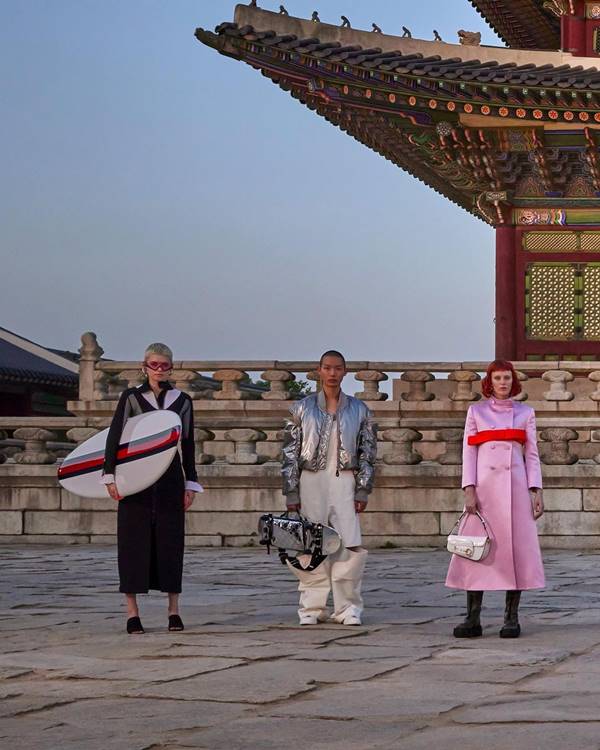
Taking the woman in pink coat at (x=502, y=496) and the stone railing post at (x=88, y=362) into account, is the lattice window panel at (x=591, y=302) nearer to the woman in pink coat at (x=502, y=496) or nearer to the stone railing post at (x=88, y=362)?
the stone railing post at (x=88, y=362)

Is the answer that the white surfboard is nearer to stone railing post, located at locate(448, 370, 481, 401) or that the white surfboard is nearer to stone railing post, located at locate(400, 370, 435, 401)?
stone railing post, located at locate(400, 370, 435, 401)

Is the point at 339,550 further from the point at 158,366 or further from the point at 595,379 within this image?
the point at 595,379

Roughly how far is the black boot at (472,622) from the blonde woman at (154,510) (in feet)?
5.03

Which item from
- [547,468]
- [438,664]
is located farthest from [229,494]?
[438,664]

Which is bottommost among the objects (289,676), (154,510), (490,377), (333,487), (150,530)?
(289,676)

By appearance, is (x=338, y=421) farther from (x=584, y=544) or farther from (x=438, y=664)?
(x=584, y=544)

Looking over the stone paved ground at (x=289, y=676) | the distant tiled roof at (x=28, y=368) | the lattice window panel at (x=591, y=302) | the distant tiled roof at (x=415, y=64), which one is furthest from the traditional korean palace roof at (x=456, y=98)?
the stone paved ground at (x=289, y=676)

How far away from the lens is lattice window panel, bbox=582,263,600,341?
2089 cm

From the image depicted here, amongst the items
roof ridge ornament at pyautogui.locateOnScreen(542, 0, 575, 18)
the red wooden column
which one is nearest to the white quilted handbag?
the red wooden column

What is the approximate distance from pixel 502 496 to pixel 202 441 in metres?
10.4

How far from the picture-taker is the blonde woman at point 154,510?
833cm

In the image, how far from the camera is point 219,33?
19.7 metres

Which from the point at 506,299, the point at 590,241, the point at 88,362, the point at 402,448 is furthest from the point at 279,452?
the point at 590,241

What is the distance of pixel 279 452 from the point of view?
17.7 metres
